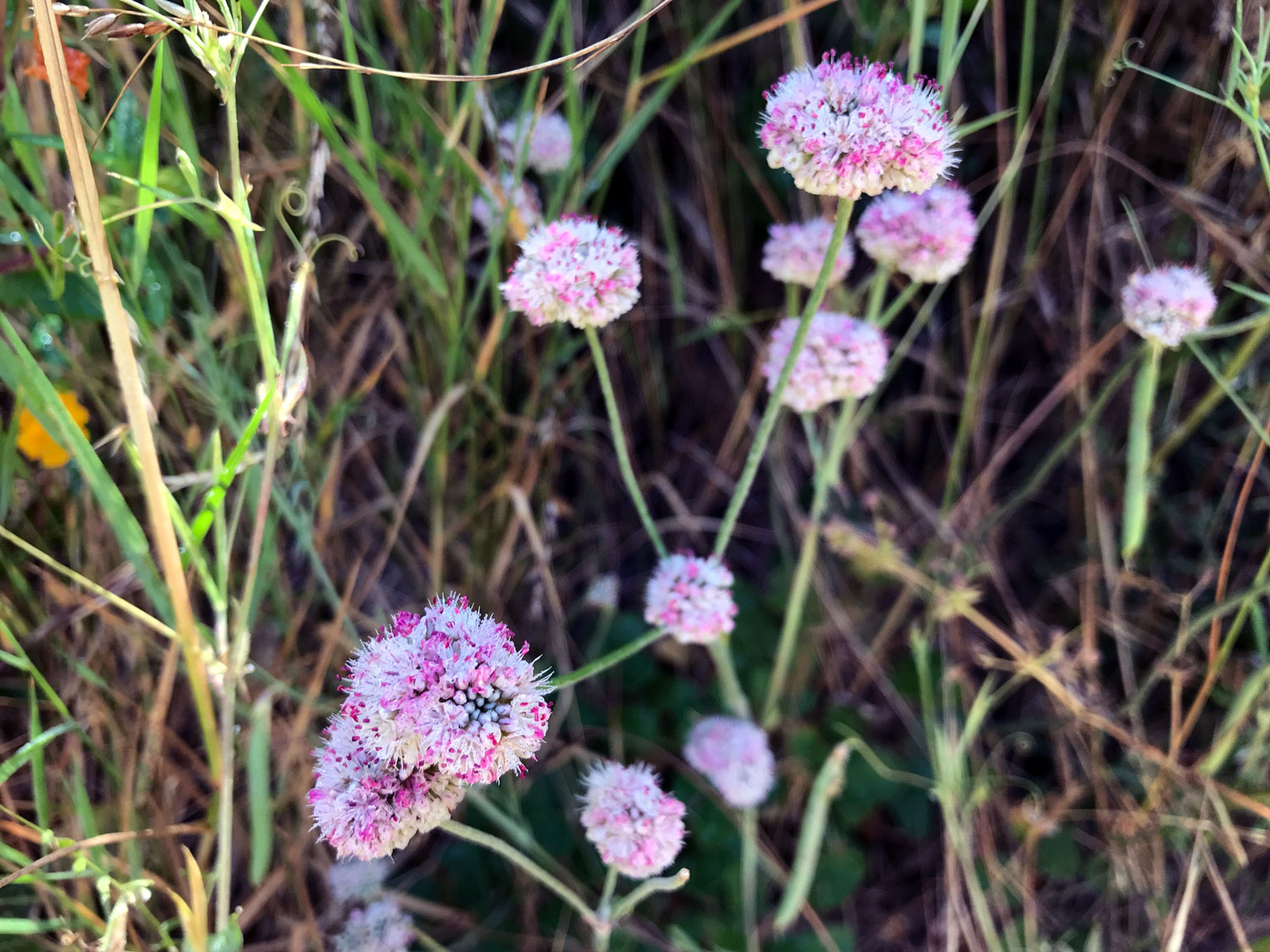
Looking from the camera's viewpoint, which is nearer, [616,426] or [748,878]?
[616,426]

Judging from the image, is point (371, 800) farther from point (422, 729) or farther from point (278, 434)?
point (278, 434)

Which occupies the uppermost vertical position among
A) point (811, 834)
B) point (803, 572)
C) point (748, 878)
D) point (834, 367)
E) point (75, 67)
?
point (75, 67)

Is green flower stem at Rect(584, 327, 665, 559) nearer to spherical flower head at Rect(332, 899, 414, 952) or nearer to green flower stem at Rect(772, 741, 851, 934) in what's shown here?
green flower stem at Rect(772, 741, 851, 934)

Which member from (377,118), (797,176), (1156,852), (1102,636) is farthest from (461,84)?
(1156,852)

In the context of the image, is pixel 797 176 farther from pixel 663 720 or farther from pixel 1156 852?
pixel 1156 852

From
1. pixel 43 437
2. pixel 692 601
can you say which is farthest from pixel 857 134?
pixel 43 437
